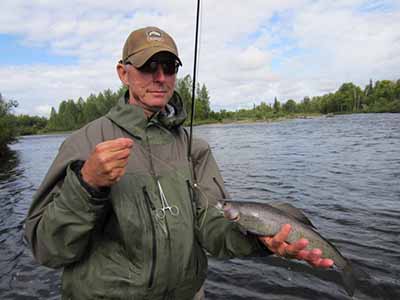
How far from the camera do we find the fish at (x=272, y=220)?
271 centimetres

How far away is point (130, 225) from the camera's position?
2.39m

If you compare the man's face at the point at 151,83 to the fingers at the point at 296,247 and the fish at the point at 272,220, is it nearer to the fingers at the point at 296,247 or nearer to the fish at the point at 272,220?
the fish at the point at 272,220

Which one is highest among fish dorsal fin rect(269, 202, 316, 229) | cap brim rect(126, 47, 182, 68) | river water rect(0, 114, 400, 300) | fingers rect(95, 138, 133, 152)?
cap brim rect(126, 47, 182, 68)

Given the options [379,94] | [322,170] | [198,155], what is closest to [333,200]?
[322,170]

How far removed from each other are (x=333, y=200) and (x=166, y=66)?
918 cm

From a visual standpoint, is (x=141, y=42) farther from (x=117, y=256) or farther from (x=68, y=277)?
(x=68, y=277)

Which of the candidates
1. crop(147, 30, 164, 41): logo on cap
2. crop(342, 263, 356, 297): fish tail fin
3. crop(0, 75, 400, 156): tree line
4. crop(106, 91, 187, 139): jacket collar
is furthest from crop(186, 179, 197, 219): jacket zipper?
crop(0, 75, 400, 156): tree line

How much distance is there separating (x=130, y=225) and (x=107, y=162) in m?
0.62

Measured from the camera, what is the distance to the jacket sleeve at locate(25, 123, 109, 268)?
214 centimetres

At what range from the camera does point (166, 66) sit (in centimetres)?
287

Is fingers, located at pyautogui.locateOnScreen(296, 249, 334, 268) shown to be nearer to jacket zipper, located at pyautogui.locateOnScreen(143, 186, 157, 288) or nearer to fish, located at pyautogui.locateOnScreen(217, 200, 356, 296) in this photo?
fish, located at pyautogui.locateOnScreen(217, 200, 356, 296)

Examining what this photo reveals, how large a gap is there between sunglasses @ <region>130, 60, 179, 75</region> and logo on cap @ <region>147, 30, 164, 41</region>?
0.57 feet

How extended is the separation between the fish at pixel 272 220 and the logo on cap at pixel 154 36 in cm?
145

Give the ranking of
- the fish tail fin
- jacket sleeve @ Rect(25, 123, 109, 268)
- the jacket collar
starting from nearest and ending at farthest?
jacket sleeve @ Rect(25, 123, 109, 268), the jacket collar, the fish tail fin
